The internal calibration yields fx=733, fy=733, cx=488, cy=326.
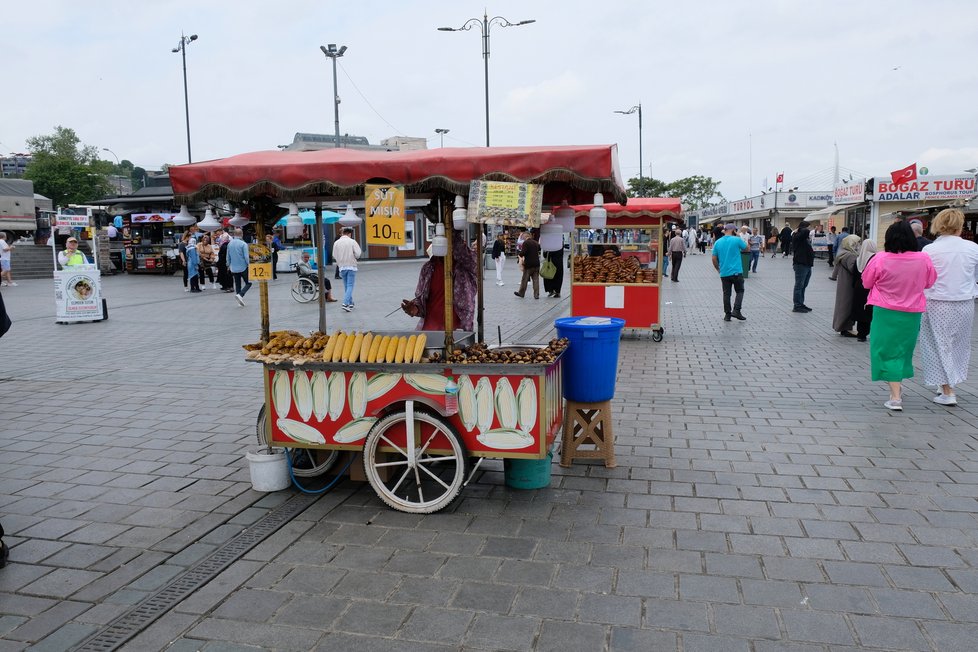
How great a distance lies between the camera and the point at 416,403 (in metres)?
4.60

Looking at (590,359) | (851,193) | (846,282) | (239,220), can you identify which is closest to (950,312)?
(590,359)

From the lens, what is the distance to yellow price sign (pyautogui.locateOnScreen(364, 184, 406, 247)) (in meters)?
4.50

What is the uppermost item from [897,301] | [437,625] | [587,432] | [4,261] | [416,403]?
[4,261]

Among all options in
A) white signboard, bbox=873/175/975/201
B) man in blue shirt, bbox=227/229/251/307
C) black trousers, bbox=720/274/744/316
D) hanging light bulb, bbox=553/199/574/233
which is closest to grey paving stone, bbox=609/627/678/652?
hanging light bulb, bbox=553/199/574/233

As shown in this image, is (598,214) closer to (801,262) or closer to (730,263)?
(730,263)

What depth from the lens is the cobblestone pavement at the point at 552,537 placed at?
320 cm

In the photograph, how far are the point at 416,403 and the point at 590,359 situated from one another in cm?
131

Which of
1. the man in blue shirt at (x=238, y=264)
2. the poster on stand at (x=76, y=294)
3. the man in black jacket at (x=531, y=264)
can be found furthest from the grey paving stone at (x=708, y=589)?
the man in blue shirt at (x=238, y=264)

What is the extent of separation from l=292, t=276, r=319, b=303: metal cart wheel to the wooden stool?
13.7m

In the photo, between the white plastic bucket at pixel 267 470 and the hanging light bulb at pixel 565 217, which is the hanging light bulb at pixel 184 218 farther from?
the hanging light bulb at pixel 565 217

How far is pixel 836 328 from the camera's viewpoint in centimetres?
1131

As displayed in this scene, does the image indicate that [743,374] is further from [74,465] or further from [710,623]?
[74,465]

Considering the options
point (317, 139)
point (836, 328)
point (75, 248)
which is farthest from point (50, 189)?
point (836, 328)

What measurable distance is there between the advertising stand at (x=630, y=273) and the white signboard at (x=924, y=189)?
2184cm
